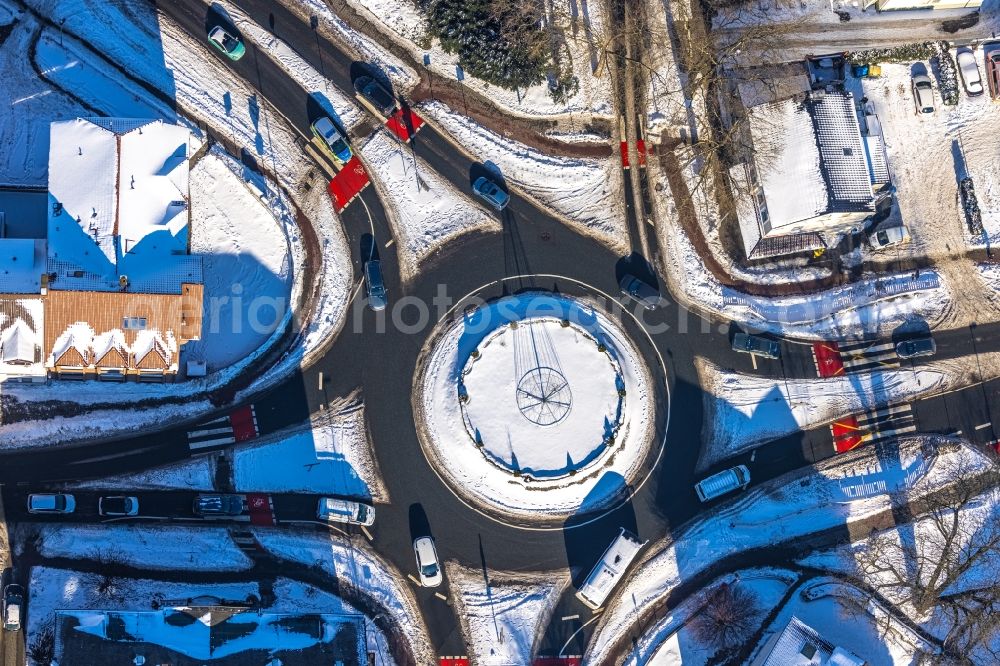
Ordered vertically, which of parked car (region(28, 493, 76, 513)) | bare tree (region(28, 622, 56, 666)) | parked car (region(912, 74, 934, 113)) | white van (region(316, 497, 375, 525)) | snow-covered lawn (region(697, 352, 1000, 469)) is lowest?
bare tree (region(28, 622, 56, 666))

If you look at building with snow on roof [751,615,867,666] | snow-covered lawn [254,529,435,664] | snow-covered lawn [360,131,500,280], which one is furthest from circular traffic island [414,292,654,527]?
building with snow on roof [751,615,867,666]

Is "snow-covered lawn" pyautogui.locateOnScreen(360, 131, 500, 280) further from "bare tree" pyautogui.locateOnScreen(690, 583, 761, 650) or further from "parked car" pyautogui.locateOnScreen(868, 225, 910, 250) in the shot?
"bare tree" pyautogui.locateOnScreen(690, 583, 761, 650)

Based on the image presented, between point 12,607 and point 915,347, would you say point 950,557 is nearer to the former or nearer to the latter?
point 915,347

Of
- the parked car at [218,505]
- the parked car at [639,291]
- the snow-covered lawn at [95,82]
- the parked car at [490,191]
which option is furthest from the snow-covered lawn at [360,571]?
the snow-covered lawn at [95,82]

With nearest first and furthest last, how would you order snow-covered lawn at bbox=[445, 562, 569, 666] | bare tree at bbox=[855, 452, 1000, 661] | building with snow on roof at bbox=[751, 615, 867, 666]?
building with snow on roof at bbox=[751, 615, 867, 666]
snow-covered lawn at bbox=[445, 562, 569, 666]
bare tree at bbox=[855, 452, 1000, 661]

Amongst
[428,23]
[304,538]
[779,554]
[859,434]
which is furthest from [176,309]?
[859,434]

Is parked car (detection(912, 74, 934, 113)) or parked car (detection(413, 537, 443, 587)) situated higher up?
parked car (detection(912, 74, 934, 113))

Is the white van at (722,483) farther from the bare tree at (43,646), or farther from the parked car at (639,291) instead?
the bare tree at (43,646)
